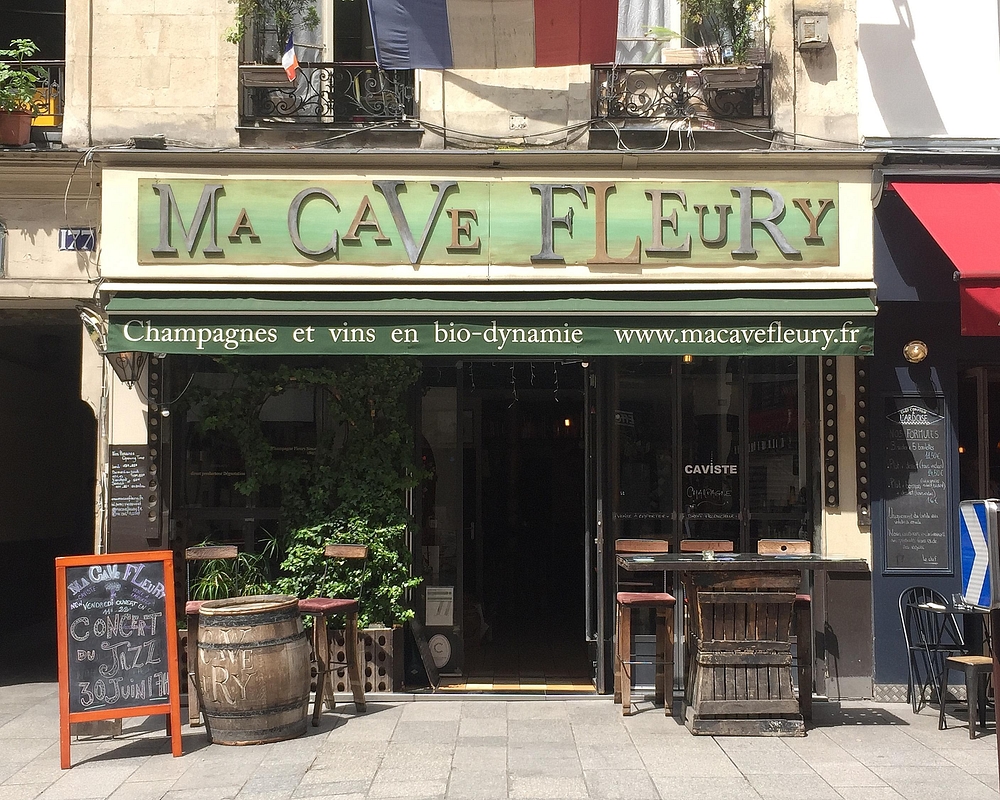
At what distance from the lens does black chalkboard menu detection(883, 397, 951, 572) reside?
808cm

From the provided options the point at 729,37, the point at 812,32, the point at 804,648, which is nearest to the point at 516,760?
the point at 804,648

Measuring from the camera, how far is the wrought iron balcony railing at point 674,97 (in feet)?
27.2

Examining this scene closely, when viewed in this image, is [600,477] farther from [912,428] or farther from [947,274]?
[947,274]

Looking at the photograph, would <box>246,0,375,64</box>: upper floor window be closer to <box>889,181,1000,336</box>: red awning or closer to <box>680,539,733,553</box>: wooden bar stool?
<box>889,181,1000,336</box>: red awning

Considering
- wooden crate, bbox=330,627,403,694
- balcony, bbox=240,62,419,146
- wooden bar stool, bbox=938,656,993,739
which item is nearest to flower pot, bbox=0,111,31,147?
balcony, bbox=240,62,419,146

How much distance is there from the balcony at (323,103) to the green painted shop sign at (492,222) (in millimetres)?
486

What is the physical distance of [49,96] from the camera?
850 centimetres

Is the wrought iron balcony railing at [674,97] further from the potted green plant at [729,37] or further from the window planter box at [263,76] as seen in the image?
the window planter box at [263,76]

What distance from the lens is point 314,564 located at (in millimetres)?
8234

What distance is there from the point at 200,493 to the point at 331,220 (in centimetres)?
257

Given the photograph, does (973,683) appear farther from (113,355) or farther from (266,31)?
(266,31)

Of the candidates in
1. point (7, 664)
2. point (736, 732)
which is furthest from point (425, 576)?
point (7, 664)

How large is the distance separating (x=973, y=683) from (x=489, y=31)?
6.00 m

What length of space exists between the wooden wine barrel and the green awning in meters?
2.08
